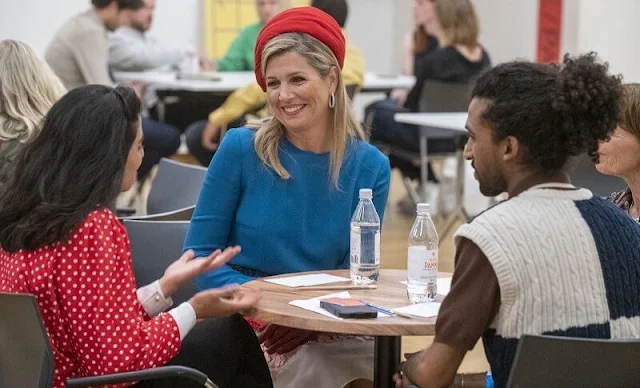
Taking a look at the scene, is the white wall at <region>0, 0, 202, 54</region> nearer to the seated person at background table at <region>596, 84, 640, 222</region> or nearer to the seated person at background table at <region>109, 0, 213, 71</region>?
the seated person at background table at <region>109, 0, 213, 71</region>

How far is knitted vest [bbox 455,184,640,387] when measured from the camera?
2.00m

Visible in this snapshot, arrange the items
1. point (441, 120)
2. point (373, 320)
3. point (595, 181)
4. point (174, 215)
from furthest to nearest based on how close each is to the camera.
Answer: point (441, 120), point (595, 181), point (174, 215), point (373, 320)

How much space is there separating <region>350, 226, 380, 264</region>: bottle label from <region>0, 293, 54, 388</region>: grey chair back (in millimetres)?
921

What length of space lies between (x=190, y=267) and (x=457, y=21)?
514cm

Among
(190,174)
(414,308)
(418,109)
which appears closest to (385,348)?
(414,308)

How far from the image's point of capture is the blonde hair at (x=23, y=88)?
3.69m

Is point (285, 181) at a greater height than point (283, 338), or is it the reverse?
point (285, 181)

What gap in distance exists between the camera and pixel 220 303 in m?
2.47

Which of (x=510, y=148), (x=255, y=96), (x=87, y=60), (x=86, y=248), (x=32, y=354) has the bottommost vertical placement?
(x=255, y=96)

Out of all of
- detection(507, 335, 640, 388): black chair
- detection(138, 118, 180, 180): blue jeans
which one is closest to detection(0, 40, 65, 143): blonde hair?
detection(507, 335, 640, 388): black chair

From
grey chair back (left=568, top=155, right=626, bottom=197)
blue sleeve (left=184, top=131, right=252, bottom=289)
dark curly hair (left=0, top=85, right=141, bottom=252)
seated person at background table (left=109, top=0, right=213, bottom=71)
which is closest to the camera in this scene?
dark curly hair (left=0, top=85, right=141, bottom=252)

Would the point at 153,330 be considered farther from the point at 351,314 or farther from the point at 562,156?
the point at 562,156

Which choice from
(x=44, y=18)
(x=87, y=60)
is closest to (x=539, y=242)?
(x=87, y=60)

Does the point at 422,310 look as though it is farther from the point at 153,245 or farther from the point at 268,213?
the point at 153,245
